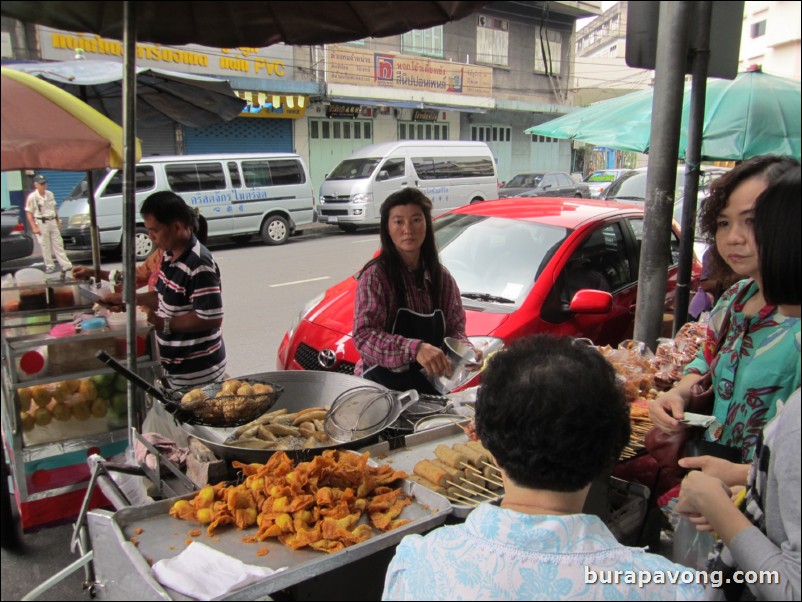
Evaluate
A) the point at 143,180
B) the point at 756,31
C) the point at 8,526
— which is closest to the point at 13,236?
the point at 8,526

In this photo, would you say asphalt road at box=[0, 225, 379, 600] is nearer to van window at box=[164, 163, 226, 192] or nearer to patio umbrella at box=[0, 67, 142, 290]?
patio umbrella at box=[0, 67, 142, 290]

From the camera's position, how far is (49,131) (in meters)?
1.56

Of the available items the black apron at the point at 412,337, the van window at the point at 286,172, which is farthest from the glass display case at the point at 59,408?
the van window at the point at 286,172

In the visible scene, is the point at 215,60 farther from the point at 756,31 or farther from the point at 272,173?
the point at 756,31

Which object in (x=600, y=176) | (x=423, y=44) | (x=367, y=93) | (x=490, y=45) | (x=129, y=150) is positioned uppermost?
(x=423, y=44)

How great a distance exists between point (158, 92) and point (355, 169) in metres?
12.0

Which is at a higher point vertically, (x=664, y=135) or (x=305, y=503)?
(x=664, y=135)

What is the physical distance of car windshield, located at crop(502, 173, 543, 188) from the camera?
2036cm

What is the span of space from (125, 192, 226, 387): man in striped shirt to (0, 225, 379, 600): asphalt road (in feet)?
2.00

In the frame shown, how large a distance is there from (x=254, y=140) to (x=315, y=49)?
3513 millimetres

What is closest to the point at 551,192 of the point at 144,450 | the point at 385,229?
the point at 385,229

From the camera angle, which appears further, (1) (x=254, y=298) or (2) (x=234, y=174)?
(2) (x=234, y=174)

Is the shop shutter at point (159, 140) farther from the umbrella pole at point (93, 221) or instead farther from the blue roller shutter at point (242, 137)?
the umbrella pole at point (93, 221)

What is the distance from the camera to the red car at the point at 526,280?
381cm
